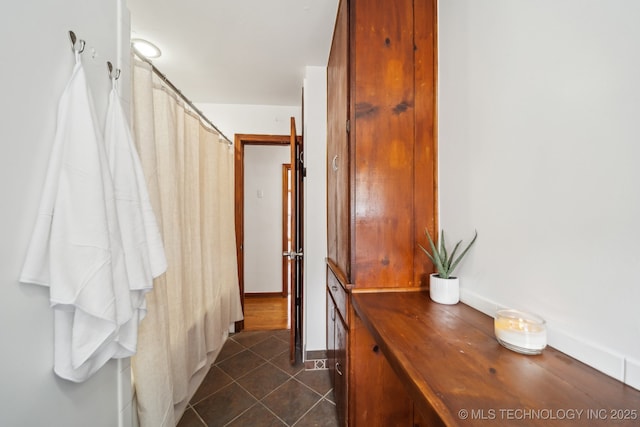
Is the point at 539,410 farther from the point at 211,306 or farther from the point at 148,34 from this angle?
the point at 148,34

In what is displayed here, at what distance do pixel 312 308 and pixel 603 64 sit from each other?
192cm

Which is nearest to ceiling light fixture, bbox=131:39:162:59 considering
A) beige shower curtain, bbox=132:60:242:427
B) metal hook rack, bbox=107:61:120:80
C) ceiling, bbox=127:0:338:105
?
ceiling, bbox=127:0:338:105

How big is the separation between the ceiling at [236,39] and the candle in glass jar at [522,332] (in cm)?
172

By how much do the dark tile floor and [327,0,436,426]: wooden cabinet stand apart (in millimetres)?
572

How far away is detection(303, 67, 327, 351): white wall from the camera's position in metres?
1.92

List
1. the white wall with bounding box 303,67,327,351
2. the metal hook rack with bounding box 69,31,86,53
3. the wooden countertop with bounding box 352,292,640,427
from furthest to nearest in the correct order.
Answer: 1. the white wall with bounding box 303,67,327,351
2. the metal hook rack with bounding box 69,31,86,53
3. the wooden countertop with bounding box 352,292,640,427

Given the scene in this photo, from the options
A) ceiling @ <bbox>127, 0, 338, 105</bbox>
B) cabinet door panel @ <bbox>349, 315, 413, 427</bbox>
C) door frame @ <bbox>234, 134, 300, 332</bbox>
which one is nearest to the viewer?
cabinet door panel @ <bbox>349, 315, 413, 427</bbox>

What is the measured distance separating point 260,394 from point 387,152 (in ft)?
5.92

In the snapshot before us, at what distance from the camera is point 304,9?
137 centimetres

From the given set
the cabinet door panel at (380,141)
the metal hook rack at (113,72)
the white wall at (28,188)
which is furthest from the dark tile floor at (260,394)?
the metal hook rack at (113,72)

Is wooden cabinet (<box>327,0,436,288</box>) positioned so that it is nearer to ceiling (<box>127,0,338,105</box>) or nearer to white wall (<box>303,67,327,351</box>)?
ceiling (<box>127,0,338,105</box>)

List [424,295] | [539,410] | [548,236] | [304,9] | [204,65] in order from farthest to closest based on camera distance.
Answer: [204,65]
[304,9]
[424,295]
[548,236]
[539,410]

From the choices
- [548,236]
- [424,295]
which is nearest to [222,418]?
[424,295]

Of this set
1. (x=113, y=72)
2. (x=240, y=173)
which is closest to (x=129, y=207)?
(x=113, y=72)
